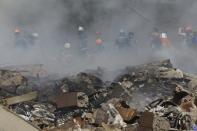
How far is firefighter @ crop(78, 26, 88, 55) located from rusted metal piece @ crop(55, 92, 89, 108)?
673 cm

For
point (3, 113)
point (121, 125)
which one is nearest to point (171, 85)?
point (121, 125)

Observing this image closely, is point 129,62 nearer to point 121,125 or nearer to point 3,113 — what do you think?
point 121,125

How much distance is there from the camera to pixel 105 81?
11977 mm

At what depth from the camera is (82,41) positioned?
1756cm

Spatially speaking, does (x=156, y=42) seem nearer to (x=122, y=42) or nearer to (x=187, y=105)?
(x=122, y=42)

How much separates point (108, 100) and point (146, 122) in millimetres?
2138

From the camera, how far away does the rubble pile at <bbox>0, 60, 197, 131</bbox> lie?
7.92 meters

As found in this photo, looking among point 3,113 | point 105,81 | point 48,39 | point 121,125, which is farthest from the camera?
point 48,39

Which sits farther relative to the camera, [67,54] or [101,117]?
[67,54]

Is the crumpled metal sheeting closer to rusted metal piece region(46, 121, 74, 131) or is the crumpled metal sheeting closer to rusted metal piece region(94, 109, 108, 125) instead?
rusted metal piece region(46, 121, 74, 131)

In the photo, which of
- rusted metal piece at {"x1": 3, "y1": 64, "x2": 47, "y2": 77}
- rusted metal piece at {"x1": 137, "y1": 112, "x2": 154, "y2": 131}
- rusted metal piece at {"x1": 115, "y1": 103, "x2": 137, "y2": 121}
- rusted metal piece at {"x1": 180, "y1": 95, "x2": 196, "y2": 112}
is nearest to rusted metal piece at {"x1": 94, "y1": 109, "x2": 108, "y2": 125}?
rusted metal piece at {"x1": 115, "y1": 103, "x2": 137, "y2": 121}

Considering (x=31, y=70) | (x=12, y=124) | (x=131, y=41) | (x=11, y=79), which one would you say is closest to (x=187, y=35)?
(x=131, y=41)

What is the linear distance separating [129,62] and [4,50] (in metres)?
5.00

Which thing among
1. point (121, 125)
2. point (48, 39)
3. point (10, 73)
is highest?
point (48, 39)
